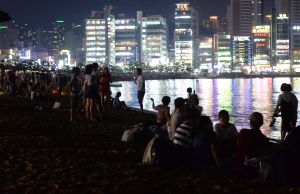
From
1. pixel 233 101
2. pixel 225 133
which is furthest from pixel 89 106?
pixel 233 101

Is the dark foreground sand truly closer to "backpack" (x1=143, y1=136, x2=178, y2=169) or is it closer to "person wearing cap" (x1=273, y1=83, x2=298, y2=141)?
"backpack" (x1=143, y1=136, x2=178, y2=169)

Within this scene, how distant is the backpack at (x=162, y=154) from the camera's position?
7.41m

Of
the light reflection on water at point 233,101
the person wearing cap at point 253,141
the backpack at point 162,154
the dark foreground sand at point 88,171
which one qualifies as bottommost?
the light reflection on water at point 233,101

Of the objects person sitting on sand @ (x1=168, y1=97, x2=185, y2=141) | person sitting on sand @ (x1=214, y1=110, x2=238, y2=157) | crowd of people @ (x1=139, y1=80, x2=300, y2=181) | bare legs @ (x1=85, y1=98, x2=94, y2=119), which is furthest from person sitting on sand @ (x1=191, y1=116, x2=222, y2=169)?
bare legs @ (x1=85, y1=98, x2=94, y2=119)

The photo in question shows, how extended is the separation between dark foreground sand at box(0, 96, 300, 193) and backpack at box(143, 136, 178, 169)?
151 mm

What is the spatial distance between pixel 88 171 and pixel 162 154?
120cm

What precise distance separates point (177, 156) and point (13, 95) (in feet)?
77.2

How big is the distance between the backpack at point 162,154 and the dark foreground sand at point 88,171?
0.50ft

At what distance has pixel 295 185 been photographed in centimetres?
643

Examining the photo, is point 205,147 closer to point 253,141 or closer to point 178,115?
point 253,141

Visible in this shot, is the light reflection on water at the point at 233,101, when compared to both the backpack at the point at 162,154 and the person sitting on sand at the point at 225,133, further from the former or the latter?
the backpack at the point at 162,154

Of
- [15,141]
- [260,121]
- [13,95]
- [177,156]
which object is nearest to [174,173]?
[177,156]

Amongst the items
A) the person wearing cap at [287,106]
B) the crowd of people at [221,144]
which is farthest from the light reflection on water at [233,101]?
the crowd of people at [221,144]

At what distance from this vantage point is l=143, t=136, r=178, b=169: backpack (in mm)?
7414
